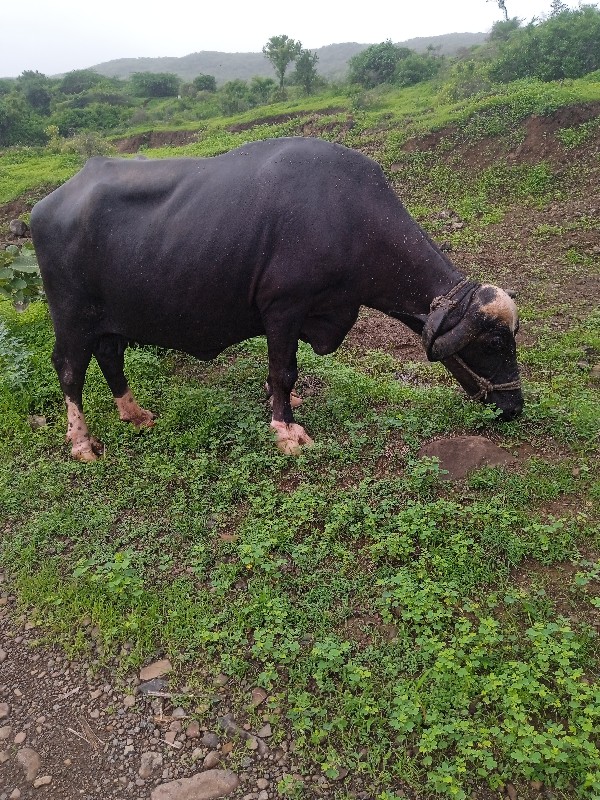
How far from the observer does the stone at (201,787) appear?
2.53 metres

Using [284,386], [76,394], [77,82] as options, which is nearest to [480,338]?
[284,386]

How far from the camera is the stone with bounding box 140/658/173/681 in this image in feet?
10.0

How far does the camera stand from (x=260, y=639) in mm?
3080

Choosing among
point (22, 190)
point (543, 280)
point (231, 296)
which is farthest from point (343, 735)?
point (22, 190)

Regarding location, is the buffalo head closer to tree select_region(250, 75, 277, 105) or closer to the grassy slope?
the grassy slope

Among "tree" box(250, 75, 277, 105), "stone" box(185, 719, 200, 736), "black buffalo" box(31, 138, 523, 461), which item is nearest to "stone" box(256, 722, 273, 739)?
"stone" box(185, 719, 200, 736)

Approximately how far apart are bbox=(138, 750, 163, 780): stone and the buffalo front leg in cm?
224

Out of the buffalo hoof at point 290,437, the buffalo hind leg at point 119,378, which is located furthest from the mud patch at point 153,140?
the buffalo hoof at point 290,437

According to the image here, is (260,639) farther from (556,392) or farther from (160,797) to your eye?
(556,392)

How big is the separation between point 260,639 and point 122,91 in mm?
48797

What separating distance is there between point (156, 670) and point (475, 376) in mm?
2890

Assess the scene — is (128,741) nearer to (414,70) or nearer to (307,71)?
(414,70)

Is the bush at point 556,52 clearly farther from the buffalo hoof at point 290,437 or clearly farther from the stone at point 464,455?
the buffalo hoof at point 290,437

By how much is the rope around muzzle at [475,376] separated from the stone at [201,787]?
9.83ft
